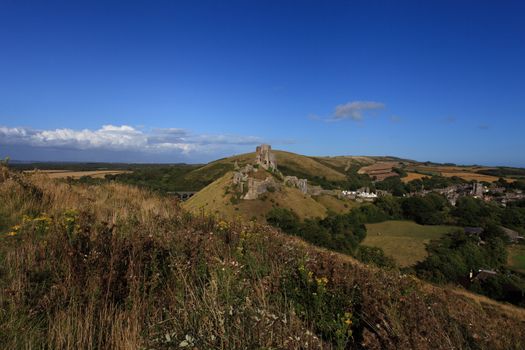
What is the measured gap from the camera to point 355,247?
56031 mm

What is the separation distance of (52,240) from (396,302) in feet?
15.7

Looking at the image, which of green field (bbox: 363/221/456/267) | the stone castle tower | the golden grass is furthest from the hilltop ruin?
green field (bbox: 363/221/456/267)

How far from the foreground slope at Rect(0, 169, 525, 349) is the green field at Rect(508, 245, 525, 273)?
212ft

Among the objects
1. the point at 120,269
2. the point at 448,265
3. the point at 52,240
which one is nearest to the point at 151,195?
the point at 52,240

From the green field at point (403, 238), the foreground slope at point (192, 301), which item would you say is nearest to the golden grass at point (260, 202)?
the green field at point (403, 238)

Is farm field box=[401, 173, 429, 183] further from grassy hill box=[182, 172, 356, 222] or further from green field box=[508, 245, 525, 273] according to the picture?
grassy hill box=[182, 172, 356, 222]

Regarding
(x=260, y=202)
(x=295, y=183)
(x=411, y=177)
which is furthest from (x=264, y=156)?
(x=411, y=177)

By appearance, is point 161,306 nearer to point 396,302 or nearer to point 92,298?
point 92,298

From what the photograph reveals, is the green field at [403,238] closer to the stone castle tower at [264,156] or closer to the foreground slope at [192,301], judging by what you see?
the stone castle tower at [264,156]

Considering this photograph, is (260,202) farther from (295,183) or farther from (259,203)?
(295,183)

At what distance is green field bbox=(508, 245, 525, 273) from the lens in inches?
2082

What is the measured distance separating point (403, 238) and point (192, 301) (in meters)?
71.3

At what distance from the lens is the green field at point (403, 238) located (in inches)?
2165

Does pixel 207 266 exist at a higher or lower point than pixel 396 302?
higher
